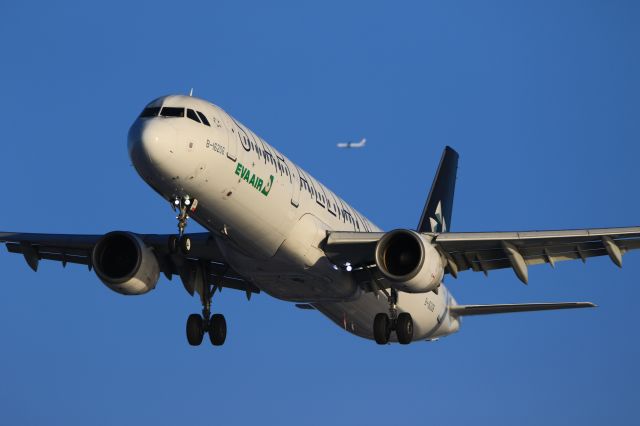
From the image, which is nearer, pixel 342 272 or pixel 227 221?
pixel 227 221

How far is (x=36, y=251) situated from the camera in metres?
41.9

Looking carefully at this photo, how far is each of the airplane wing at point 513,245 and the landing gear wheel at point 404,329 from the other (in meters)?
2.08

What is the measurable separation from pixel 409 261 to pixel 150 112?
893cm

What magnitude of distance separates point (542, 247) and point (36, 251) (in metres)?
17.1

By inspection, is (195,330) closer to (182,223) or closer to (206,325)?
(206,325)

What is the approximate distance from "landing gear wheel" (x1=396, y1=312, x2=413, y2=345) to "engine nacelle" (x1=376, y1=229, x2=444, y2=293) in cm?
269

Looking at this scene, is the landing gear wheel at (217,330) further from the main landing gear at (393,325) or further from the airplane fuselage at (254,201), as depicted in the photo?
the main landing gear at (393,325)

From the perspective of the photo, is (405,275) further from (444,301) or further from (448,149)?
(448,149)

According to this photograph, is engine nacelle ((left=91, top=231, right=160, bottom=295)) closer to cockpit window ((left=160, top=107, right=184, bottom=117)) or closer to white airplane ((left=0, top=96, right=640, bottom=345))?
white airplane ((left=0, top=96, right=640, bottom=345))

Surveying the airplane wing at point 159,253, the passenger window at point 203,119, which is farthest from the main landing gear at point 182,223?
the airplane wing at point 159,253

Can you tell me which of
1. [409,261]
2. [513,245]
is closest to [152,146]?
[409,261]

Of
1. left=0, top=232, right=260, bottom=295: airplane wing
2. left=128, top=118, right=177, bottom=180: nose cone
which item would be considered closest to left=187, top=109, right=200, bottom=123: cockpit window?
left=128, top=118, right=177, bottom=180: nose cone

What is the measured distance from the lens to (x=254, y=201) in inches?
1319

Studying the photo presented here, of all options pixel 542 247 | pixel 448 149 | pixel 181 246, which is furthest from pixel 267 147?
pixel 448 149
